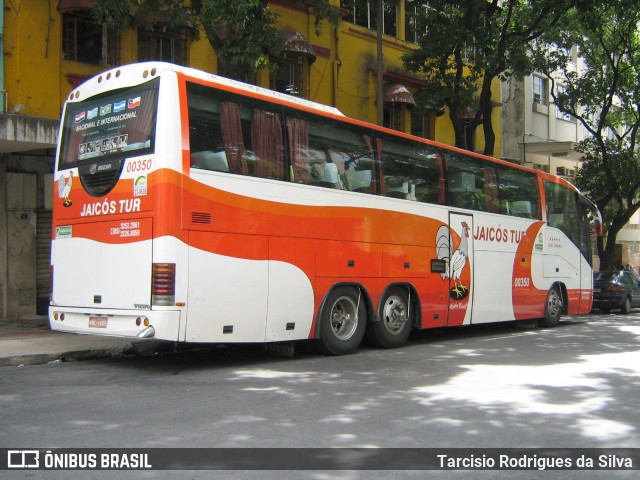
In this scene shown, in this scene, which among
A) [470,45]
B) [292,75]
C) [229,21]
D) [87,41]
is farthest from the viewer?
[292,75]

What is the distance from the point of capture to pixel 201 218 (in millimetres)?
8148

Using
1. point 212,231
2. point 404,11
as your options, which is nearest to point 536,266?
point 212,231

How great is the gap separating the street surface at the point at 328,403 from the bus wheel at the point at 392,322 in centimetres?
51

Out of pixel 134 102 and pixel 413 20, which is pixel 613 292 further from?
pixel 134 102

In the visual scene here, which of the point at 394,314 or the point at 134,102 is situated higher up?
the point at 134,102

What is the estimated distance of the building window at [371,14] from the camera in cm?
2053

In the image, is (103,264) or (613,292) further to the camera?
(613,292)

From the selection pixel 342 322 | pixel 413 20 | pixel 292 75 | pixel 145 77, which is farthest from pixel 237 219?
pixel 413 20

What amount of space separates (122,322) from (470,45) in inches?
554

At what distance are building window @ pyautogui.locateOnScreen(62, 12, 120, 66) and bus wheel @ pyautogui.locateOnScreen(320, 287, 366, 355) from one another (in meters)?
8.65

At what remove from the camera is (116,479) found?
14.5ft

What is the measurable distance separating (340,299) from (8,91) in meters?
8.42

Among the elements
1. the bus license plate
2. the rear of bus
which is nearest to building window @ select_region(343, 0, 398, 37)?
the rear of bus

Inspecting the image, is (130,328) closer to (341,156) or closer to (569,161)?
(341,156)
